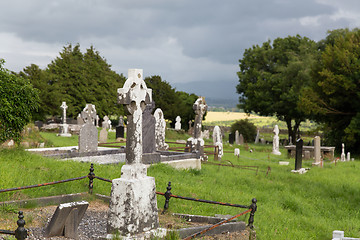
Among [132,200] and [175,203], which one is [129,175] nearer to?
[132,200]

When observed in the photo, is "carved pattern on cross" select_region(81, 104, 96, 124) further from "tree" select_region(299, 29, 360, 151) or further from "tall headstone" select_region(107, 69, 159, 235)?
"tree" select_region(299, 29, 360, 151)

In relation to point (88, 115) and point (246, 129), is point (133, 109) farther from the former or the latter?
point (246, 129)

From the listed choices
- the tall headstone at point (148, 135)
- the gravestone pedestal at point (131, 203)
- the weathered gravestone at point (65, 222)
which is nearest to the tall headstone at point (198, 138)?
the tall headstone at point (148, 135)

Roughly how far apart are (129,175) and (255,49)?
44535mm

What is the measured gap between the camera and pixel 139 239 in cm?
664

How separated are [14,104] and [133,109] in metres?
8.12

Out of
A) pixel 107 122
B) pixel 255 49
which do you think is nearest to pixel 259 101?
pixel 255 49

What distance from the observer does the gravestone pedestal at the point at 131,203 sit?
6742 mm

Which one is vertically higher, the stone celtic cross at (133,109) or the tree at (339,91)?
the tree at (339,91)

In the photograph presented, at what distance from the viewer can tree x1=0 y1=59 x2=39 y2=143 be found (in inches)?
519

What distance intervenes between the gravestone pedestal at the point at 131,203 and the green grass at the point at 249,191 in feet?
6.87

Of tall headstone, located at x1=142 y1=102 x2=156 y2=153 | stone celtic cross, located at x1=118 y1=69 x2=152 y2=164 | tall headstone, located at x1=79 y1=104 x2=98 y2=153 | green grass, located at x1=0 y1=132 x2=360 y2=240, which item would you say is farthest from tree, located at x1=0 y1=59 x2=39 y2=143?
stone celtic cross, located at x1=118 y1=69 x2=152 y2=164

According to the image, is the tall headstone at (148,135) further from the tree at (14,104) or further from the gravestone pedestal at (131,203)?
the gravestone pedestal at (131,203)

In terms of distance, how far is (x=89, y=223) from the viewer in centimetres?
768
